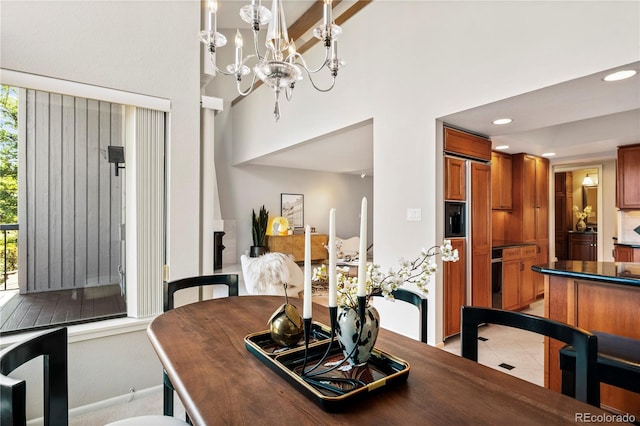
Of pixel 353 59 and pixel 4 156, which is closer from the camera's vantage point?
pixel 4 156

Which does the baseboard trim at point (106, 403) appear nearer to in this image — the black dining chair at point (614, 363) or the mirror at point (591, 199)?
the black dining chair at point (614, 363)

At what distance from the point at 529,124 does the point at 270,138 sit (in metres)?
3.85

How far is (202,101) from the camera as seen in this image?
7.99 ft

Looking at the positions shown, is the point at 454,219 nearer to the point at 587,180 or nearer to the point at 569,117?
the point at 569,117

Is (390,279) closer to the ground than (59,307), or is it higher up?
higher up

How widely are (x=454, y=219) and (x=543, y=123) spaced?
3.94 ft

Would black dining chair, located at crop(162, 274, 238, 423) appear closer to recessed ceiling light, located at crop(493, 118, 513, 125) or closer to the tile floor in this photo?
the tile floor

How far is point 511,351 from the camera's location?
9.86 ft

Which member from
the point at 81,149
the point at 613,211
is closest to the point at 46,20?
the point at 81,149

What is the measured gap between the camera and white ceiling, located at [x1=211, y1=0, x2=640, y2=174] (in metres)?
2.38

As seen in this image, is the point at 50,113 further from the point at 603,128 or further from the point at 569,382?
the point at 603,128

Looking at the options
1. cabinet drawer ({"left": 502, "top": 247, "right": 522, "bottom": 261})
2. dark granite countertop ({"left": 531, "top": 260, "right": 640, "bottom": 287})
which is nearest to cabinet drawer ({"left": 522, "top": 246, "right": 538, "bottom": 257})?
cabinet drawer ({"left": 502, "top": 247, "right": 522, "bottom": 261})

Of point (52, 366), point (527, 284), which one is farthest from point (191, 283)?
point (527, 284)

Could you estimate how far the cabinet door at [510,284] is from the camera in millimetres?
3783
